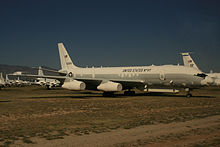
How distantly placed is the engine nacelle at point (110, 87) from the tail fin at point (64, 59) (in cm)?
1369

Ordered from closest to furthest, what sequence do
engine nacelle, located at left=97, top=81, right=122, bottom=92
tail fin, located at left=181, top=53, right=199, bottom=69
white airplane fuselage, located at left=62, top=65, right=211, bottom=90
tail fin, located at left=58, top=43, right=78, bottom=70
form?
white airplane fuselage, located at left=62, top=65, right=211, bottom=90
engine nacelle, located at left=97, top=81, right=122, bottom=92
tail fin, located at left=58, top=43, right=78, bottom=70
tail fin, located at left=181, top=53, right=199, bottom=69

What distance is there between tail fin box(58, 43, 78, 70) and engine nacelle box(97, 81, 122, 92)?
539 inches

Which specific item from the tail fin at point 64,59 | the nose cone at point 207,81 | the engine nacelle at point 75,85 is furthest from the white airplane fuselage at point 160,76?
the tail fin at point 64,59

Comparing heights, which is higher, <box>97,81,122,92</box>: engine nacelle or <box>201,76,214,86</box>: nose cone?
<box>201,76,214,86</box>: nose cone

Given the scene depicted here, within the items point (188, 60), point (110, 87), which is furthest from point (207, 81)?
point (188, 60)

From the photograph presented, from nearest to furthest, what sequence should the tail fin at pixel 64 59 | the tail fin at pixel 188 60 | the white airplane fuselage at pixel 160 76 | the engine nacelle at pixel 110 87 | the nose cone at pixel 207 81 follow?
1. the nose cone at pixel 207 81
2. the white airplane fuselage at pixel 160 76
3. the engine nacelle at pixel 110 87
4. the tail fin at pixel 64 59
5. the tail fin at pixel 188 60

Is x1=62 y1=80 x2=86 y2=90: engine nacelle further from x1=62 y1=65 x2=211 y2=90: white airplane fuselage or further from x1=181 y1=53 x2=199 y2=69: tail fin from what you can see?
x1=181 y1=53 x2=199 y2=69: tail fin

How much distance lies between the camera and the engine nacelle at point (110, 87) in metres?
29.9

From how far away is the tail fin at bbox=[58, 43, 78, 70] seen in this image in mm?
43434

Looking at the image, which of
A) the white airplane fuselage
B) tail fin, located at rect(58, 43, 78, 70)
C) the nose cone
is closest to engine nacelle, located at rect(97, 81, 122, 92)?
the white airplane fuselage

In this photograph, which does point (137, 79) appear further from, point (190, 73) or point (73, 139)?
point (73, 139)

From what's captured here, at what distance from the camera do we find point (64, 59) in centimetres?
4403

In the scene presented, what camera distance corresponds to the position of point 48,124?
38.2 ft

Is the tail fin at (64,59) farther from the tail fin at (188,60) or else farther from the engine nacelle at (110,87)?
the tail fin at (188,60)
